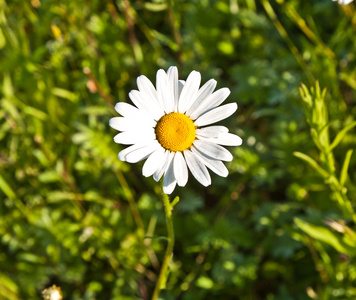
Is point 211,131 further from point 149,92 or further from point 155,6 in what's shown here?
point 155,6

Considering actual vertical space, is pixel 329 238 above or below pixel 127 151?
below

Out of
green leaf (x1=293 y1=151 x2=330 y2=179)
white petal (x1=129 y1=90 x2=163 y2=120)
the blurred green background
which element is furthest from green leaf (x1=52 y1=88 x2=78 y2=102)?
green leaf (x1=293 y1=151 x2=330 y2=179)

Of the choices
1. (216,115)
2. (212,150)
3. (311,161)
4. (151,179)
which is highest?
(216,115)

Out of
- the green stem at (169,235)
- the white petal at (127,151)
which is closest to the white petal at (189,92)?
the white petal at (127,151)

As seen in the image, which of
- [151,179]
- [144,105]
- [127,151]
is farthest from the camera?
[151,179]

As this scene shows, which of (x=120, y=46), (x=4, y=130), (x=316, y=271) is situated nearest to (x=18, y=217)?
(x=4, y=130)

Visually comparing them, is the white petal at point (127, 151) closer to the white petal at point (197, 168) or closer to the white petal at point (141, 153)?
the white petal at point (141, 153)

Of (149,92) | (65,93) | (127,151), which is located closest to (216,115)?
(149,92)

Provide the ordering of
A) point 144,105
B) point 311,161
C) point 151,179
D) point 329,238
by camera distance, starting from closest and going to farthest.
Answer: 1. point 144,105
2. point 311,161
3. point 329,238
4. point 151,179
